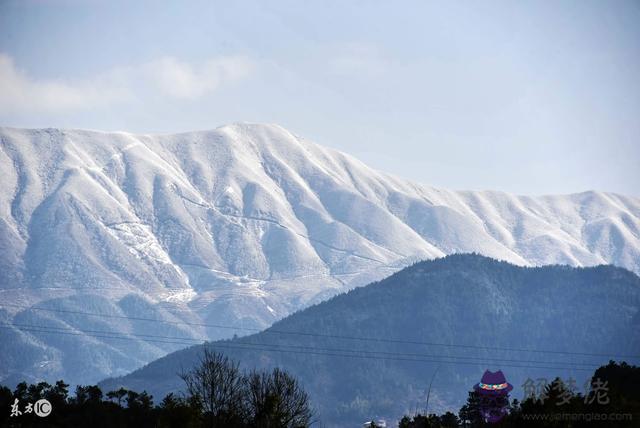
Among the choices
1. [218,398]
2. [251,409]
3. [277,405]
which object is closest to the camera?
[277,405]

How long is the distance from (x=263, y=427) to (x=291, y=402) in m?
9.73

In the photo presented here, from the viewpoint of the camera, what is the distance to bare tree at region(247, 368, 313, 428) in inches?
4038

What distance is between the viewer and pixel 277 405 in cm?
10338

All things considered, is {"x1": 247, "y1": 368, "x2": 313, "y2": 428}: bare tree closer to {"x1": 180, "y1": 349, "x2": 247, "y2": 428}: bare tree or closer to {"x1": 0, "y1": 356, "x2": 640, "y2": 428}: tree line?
{"x1": 0, "y1": 356, "x2": 640, "y2": 428}: tree line

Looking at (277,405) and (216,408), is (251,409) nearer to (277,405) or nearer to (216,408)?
(216,408)

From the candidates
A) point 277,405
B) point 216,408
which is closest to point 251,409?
point 216,408

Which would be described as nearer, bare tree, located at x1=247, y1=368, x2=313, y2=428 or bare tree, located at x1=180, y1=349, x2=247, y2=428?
bare tree, located at x1=247, y1=368, x2=313, y2=428

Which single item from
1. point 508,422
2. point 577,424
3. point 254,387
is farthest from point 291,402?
point 577,424

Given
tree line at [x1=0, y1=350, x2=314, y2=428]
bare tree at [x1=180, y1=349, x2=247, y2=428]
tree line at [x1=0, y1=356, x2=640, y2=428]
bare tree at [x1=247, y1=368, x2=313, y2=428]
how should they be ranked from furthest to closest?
bare tree at [x1=180, y1=349, x2=247, y2=428]
bare tree at [x1=247, y1=368, x2=313, y2=428]
tree line at [x1=0, y1=350, x2=314, y2=428]
tree line at [x1=0, y1=356, x2=640, y2=428]

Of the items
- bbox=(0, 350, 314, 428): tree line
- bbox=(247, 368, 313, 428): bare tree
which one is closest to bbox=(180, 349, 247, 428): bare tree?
bbox=(0, 350, 314, 428): tree line

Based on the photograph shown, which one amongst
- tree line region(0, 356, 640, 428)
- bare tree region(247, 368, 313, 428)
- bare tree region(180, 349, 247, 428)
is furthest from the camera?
bare tree region(180, 349, 247, 428)

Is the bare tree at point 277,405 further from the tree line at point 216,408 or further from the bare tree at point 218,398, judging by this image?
the bare tree at point 218,398

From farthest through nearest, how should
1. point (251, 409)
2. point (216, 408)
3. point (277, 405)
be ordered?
1. point (251, 409)
2. point (216, 408)
3. point (277, 405)

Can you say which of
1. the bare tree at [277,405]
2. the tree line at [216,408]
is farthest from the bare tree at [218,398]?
the bare tree at [277,405]
